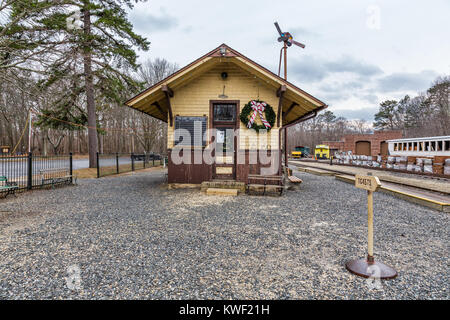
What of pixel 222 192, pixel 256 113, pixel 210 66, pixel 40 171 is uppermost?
pixel 210 66

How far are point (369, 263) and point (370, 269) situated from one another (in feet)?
0.37

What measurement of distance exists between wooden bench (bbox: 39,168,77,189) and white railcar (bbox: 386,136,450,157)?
2084 centimetres

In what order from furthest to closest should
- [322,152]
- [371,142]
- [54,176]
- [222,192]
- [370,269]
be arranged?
[322,152] < [371,142] < [54,176] < [222,192] < [370,269]

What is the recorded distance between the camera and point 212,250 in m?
3.79

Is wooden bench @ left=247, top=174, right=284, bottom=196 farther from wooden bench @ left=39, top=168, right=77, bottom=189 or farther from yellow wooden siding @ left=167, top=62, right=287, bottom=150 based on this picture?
wooden bench @ left=39, top=168, right=77, bottom=189

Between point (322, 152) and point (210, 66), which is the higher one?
point (210, 66)

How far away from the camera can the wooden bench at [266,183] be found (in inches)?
333

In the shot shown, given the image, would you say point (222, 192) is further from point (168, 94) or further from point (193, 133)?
point (168, 94)

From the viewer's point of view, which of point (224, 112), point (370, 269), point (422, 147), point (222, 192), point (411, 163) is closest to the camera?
point (370, 269)

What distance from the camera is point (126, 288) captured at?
8.89 feet

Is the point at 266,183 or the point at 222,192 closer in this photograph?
the point at 222,192

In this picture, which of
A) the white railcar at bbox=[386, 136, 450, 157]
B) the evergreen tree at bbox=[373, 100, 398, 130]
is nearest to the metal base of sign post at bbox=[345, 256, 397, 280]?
the white railcar at bbox=[386, 136, 450, 157]

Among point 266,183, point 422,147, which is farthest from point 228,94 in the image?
point 422,147
